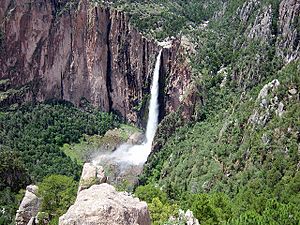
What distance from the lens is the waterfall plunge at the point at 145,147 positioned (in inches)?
4402

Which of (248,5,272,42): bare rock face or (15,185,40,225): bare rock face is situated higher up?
(248,5,272,42): bare rock face

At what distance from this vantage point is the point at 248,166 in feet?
252

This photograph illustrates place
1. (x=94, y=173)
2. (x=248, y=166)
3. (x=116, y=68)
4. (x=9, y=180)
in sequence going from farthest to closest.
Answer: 1. (x=116, y=68)
2. (x=9, y=180)
3. (x=248, y=166)
4. (x=94, y=173)

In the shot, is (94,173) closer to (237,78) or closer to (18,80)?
(237,78)

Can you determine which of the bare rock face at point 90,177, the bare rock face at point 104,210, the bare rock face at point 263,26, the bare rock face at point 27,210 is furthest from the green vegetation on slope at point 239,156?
the bare rock face at point 104,210

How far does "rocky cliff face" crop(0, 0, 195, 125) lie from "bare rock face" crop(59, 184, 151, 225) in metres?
108

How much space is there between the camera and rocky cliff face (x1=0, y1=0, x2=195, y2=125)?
133125 millimetres

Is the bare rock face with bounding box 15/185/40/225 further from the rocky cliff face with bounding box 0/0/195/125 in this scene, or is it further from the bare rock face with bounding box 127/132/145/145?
the rocky cliff face with bounding box 0/0/195/125

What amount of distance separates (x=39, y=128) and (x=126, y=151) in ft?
80.1

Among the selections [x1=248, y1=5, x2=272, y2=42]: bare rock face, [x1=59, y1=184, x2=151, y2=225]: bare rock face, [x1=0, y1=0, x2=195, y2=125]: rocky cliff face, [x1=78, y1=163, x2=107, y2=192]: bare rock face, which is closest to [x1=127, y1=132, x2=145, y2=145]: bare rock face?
[x1=0, y1=0, x2=195, y2=125]: rocky cliff face

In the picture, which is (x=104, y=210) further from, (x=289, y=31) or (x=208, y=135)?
(x=289, y=31)

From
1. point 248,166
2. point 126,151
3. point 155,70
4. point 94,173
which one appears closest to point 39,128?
point 126,151

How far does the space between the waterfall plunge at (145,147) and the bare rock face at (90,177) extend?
228ft

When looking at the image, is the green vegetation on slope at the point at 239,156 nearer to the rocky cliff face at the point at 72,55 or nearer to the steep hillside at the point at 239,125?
the steep hillside at the point at 239,125
